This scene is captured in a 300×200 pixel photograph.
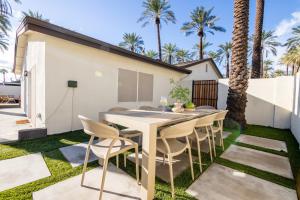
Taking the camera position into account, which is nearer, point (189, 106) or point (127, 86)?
point (189, 106)

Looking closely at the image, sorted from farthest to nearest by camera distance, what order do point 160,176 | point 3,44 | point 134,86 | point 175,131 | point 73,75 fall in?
1. point 3,44
2. point 134,86
3. point 73,75
4. point 160,176
5. point 175,131

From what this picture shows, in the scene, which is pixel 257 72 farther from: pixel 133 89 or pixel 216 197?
pixel 216 197

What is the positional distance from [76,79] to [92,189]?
3.73 m

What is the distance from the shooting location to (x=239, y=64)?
19.1 feet

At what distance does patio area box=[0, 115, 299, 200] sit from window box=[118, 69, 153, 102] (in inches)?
118

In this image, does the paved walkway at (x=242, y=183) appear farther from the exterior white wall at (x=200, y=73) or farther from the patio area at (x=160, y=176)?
the exterior white wall at (x=200, y=73)

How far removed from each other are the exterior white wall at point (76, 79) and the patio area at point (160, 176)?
→ 3.82ft

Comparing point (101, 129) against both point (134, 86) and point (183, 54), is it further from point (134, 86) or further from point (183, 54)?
point (183, 54)

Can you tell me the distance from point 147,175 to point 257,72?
30.5ft

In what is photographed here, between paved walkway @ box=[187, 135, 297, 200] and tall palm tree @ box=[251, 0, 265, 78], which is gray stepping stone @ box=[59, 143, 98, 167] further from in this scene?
tall palm tree @ box=[251, 0, 265, 78]

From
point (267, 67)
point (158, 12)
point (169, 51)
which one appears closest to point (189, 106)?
point (158, 12)

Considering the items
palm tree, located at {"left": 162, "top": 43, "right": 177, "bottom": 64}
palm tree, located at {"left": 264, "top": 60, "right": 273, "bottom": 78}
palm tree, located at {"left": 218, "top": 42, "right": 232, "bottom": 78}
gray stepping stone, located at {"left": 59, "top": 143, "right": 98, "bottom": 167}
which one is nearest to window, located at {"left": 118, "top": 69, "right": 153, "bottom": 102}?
gray stepping stone, located at {"left": 59, "top": 143, "right": 98, "bottom": 167}

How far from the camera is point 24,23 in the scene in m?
3.53

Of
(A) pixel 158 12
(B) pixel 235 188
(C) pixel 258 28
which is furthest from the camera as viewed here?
(A) pixel 158 12
